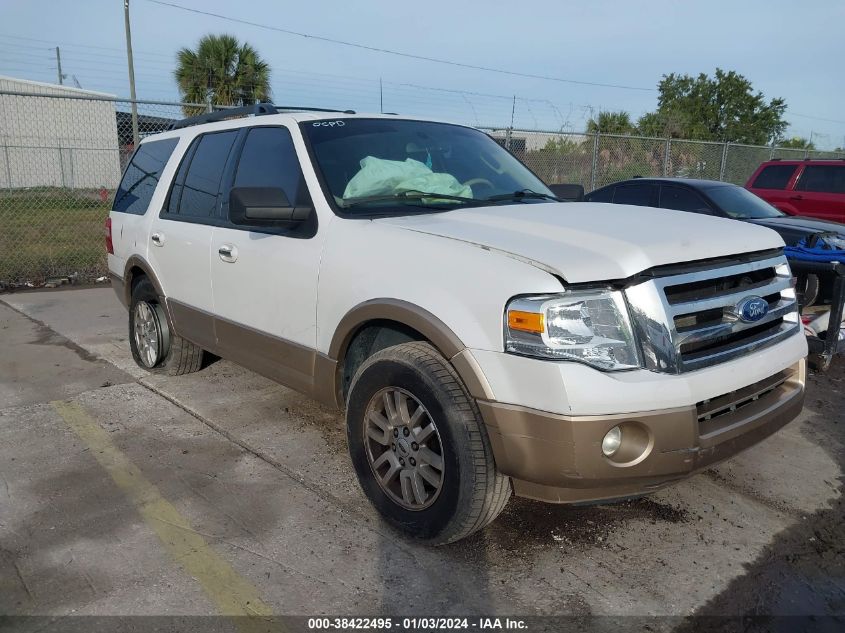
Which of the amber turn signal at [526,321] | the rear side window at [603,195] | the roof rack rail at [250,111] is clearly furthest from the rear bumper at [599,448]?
the rear side window at [603,195]

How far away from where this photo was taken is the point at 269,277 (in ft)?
12.2

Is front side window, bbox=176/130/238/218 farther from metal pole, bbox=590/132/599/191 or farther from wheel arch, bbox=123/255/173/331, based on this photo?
metal pole, bbox=590/132/599/191

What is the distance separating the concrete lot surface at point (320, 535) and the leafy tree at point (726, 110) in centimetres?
3304

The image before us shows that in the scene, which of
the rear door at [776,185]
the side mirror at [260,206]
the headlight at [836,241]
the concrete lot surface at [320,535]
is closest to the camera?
the concrete lot surface at [320,535]

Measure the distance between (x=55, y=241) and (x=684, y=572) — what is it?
1215 cm

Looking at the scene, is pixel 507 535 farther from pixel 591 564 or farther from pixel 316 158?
pixel 316 158

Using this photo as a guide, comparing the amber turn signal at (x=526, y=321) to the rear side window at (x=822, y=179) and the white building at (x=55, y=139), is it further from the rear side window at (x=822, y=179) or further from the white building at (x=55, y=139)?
the white building at (x=55, y=139)

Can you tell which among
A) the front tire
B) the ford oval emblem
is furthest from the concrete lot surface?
the ford oval emblem

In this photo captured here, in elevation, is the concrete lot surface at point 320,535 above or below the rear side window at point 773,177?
below

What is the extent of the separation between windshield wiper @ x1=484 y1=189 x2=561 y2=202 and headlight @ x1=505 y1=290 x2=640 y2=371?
1.43 m

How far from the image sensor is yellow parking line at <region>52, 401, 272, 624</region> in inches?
103

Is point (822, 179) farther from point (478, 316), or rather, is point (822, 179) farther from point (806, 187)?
point (478, 316)

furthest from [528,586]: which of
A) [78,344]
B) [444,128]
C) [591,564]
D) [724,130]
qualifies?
[724,130]

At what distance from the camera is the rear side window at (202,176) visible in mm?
4340
